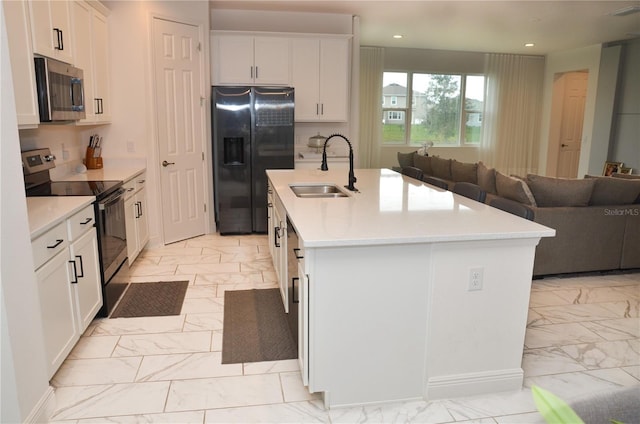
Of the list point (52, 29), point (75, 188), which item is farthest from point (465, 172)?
point (52, 29)

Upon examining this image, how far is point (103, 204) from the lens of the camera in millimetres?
3252

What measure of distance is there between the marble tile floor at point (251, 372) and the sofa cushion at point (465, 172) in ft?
4.81

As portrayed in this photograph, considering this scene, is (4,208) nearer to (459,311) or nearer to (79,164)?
(459,311)

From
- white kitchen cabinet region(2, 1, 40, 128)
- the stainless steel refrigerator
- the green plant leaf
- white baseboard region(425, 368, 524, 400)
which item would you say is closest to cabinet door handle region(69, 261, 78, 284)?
white kitchen cabinet region(2, 1, 40, 128)

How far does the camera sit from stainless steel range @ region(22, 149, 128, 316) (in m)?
3.23

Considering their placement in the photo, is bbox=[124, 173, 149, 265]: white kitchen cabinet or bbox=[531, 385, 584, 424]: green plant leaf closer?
bbox=[531, 385, 584, 424]: green plant leaf

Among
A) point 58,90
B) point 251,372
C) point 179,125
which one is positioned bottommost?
point 251,372

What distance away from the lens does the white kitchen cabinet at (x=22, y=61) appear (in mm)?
2605

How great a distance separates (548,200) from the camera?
406 cm

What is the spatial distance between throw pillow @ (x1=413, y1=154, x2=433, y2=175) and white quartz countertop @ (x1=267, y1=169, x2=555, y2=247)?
2.69 m

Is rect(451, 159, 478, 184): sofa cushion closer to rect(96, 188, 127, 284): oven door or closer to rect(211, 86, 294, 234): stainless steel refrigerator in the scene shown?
rect(211, 86, 294, 234): stainless steel refrigerator

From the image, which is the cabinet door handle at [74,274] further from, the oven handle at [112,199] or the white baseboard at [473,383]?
the white baseboard at [473,383]

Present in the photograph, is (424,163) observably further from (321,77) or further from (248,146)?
(248,146)

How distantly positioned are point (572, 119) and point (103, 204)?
9.39 meters
